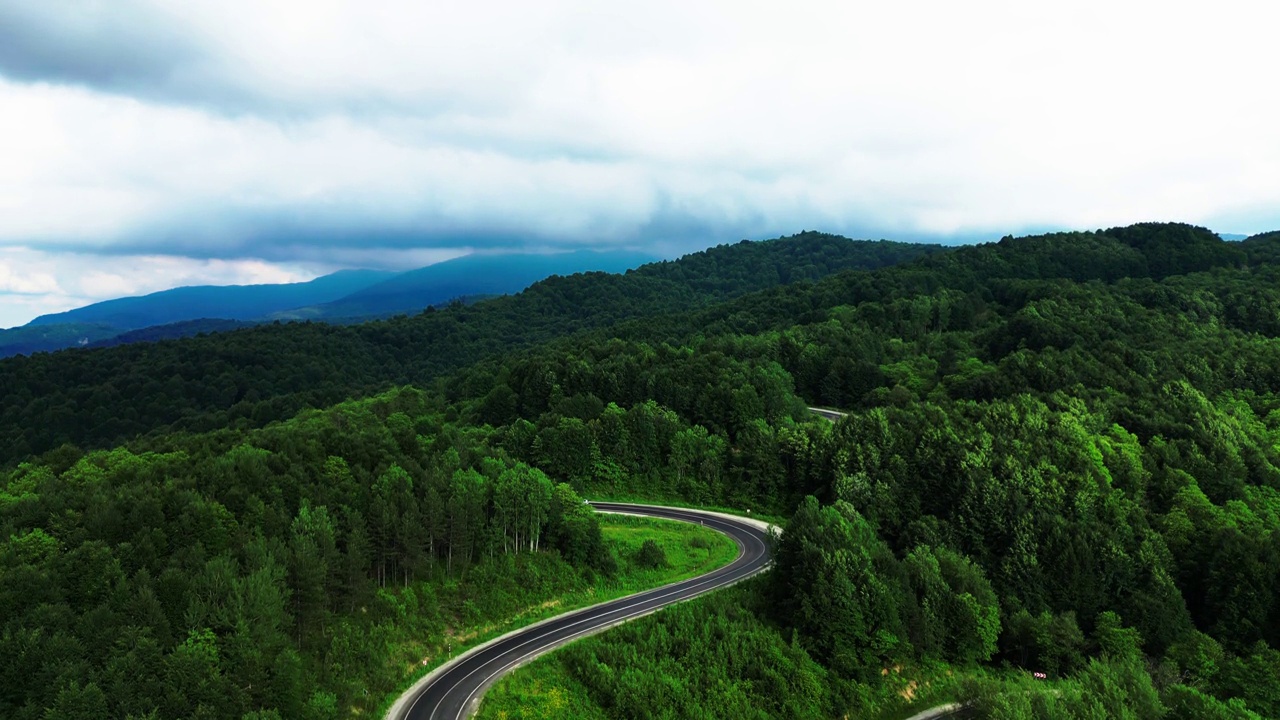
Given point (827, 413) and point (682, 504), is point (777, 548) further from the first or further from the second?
point (827, 413)

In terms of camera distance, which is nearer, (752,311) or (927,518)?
(927,518)

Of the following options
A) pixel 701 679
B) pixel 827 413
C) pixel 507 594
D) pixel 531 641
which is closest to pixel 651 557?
pixel 507 594

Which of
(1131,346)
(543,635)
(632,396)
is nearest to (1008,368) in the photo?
(1131,346)

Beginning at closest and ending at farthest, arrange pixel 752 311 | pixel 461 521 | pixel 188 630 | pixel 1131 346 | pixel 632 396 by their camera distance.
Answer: pixel 188 630
pixel 461 521
pixel 632 396
pixel 1131 346
pixel 752 311

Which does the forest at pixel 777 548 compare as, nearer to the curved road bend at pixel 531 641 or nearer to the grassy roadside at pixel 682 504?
the grassy roadside at pixel 682 504

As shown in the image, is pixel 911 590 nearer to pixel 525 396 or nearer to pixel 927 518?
pixel 927 518
